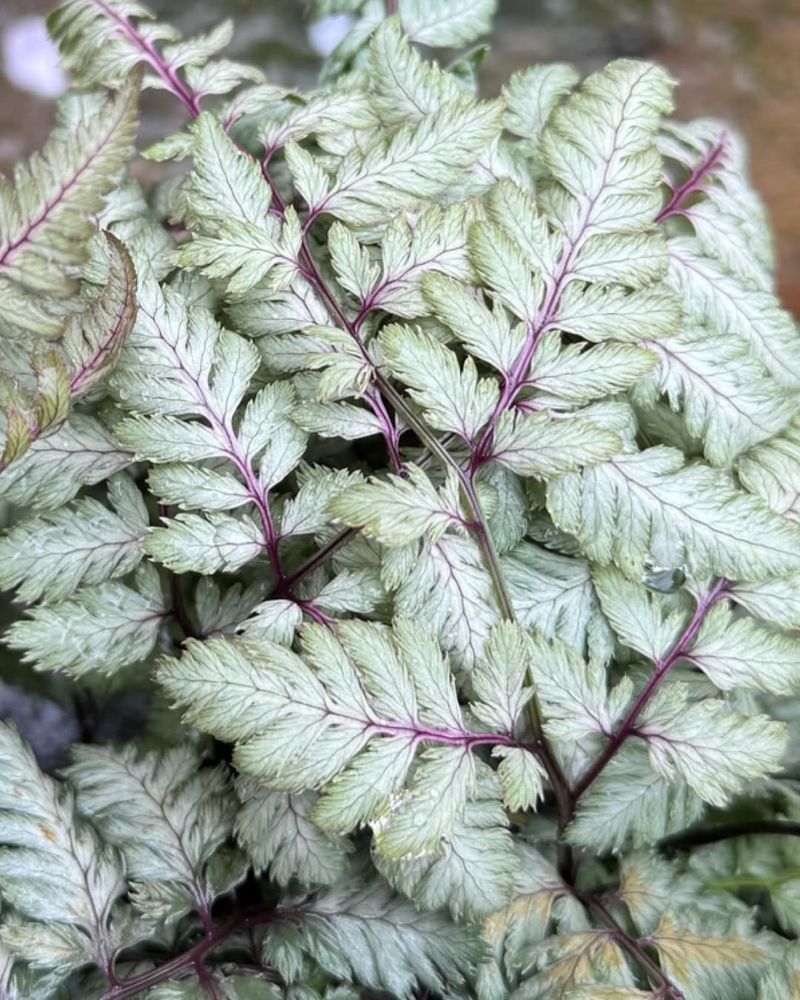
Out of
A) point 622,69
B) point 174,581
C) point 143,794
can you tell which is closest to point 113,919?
point 143,794

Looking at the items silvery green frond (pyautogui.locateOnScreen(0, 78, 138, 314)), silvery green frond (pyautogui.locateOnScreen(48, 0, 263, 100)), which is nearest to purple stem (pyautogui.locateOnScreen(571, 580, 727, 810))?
silvery green frond (pyautogui.locateOnScreen(0, 78, 138, 314))

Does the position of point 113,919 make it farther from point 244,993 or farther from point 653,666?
point 653,666

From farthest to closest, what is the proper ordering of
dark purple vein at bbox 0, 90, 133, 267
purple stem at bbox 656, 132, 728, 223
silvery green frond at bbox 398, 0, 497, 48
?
silvery green frond at bbox 398, 0, 497, 48 → purple stem at bbox 656, 132, 728, 223 → dark purple vein at bbox 0, 90, 133, 267

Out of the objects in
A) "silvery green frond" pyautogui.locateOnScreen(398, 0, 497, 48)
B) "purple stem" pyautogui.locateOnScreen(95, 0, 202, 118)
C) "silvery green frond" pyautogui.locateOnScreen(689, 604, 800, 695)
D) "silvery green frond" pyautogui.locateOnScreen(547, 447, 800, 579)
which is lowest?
"silvery green frond" pyautogui.locateOnScreen(689, 604, 800, 695)

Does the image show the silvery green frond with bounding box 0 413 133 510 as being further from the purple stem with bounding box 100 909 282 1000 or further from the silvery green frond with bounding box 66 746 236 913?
the purple stem with bounding box 100 909 282 1000

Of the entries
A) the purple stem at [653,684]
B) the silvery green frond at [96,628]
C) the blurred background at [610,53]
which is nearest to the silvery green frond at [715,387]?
the purple stem at [653,684]

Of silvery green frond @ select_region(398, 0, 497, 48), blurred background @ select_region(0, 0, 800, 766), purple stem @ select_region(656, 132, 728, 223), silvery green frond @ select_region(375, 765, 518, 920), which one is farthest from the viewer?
blurred background @ select_region(0, 0, 800, 766)

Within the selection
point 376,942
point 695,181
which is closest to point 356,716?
point 376,942

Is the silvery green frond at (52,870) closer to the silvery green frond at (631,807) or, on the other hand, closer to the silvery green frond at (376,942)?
the silvery green frond at (376,942)
